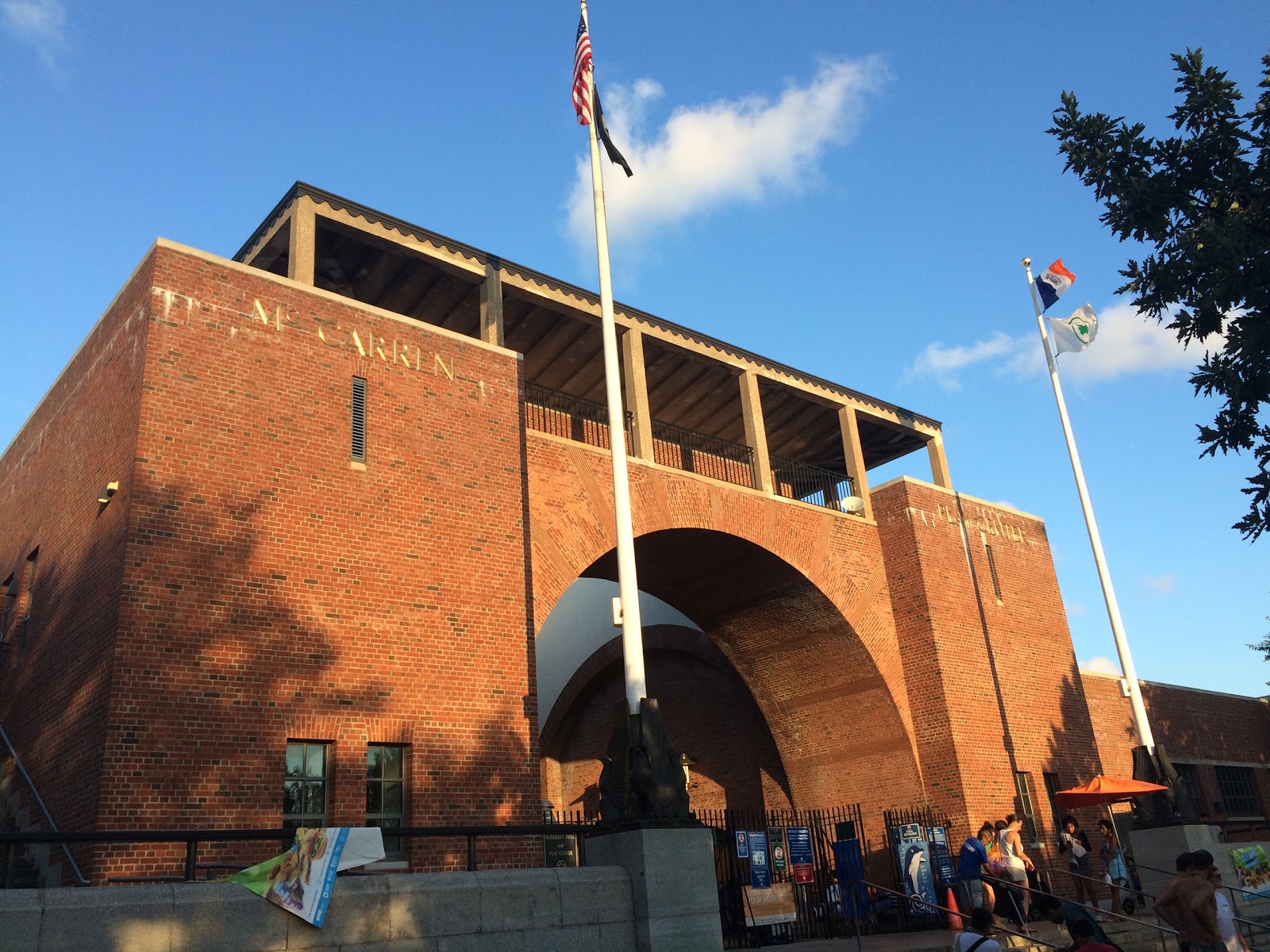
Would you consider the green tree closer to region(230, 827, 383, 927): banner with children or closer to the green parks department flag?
the green parks department flag

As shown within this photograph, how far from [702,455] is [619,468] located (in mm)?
9748

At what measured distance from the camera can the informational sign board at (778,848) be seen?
1472 centimetres

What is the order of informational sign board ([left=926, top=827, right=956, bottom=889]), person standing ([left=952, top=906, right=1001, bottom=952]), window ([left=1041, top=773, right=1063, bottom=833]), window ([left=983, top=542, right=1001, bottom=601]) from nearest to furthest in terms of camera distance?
person standing ([left=952, top=906, right=1001, bottom=952]) → informational sign board ([left=926, top=827, right=956, bottom=889]) → window ([left=1041, top=773, right=1063, bottom=833]) → window ([left=983, top=542, right=1001, bottom=601])

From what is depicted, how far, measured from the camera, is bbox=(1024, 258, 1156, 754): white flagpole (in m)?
17.4

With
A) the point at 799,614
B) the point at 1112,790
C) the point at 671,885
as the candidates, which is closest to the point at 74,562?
the point at 671,885

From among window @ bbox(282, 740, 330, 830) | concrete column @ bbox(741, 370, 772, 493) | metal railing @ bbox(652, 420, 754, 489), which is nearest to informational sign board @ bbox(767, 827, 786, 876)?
window @ bbox(282, 740, 330, 830)

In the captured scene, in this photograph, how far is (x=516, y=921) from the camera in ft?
27.5

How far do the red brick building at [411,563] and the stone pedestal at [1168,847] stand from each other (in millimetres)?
2817

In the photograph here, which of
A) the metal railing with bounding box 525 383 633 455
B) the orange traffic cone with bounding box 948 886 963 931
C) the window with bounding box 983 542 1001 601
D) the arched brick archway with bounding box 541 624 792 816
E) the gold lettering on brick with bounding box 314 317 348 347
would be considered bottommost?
the orange traffic cone with bounding box 948 886 963 931

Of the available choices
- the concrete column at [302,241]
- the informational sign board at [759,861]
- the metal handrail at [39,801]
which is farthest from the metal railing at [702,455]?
the metal handrail at [39,801]

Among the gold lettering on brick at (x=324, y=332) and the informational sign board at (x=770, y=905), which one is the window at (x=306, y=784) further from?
the informational sign board at (x=770, y=905)

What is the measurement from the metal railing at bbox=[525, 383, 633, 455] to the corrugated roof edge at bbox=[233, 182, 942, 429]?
176 centimetres

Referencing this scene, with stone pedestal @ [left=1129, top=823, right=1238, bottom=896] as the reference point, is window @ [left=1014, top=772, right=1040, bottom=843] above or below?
above

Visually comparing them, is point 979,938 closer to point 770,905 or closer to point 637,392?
point 770,905
